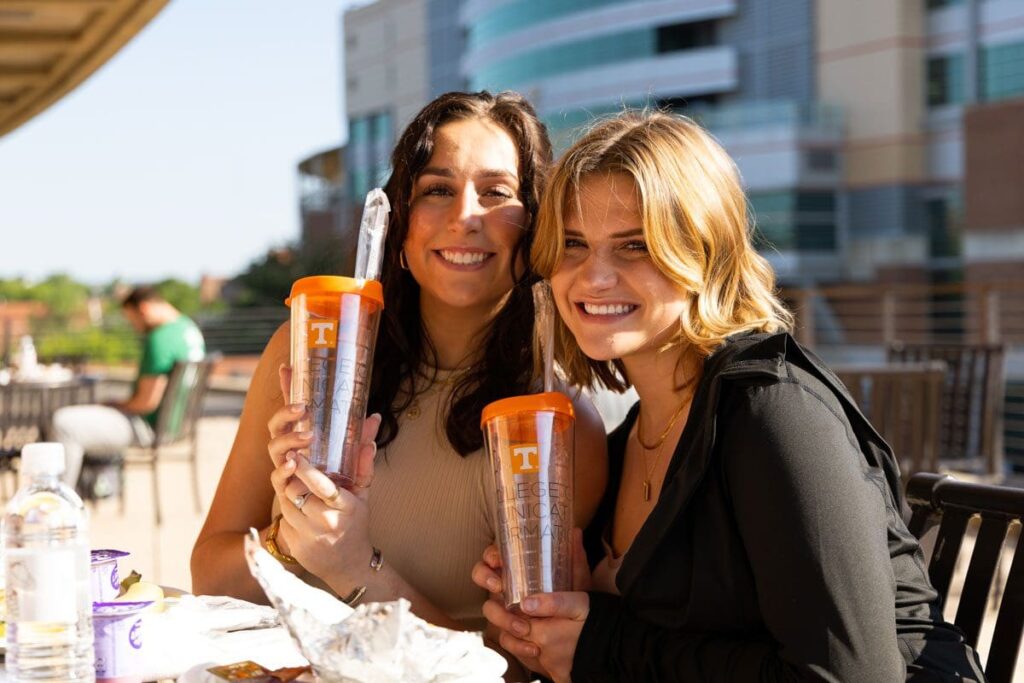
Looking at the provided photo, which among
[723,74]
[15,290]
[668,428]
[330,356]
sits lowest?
[668,428]

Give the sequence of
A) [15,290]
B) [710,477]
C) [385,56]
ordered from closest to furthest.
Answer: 1. [710,477]
2. [15,290]
3. [385,56]

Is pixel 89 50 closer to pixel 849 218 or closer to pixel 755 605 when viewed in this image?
pixel 755 605

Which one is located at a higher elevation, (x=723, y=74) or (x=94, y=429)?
(x=723, y=74)

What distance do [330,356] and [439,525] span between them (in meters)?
0.62

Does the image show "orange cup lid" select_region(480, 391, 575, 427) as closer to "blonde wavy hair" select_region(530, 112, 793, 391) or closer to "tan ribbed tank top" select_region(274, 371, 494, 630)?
"blonde wavy hair" select_region(530, 112, 793, 391)

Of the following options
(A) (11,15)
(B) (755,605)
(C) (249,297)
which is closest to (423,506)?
(B) (755,605)

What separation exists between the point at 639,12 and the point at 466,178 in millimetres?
39607

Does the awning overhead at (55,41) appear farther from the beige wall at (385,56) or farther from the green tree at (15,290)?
the beige wall at (385,56)

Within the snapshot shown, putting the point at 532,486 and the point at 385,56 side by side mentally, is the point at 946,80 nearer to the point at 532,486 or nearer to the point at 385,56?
the point at 385,56

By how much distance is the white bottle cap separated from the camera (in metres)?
1.33

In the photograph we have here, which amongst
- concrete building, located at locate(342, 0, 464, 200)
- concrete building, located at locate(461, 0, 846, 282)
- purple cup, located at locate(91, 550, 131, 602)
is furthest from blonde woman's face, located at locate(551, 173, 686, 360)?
concrete building, located at locate(342, 0, 464, 200)

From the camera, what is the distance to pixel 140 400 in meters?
6.88

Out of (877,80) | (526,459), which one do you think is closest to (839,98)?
(877,80)

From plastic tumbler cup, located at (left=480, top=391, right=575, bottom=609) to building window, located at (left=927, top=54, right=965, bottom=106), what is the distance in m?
36.9
